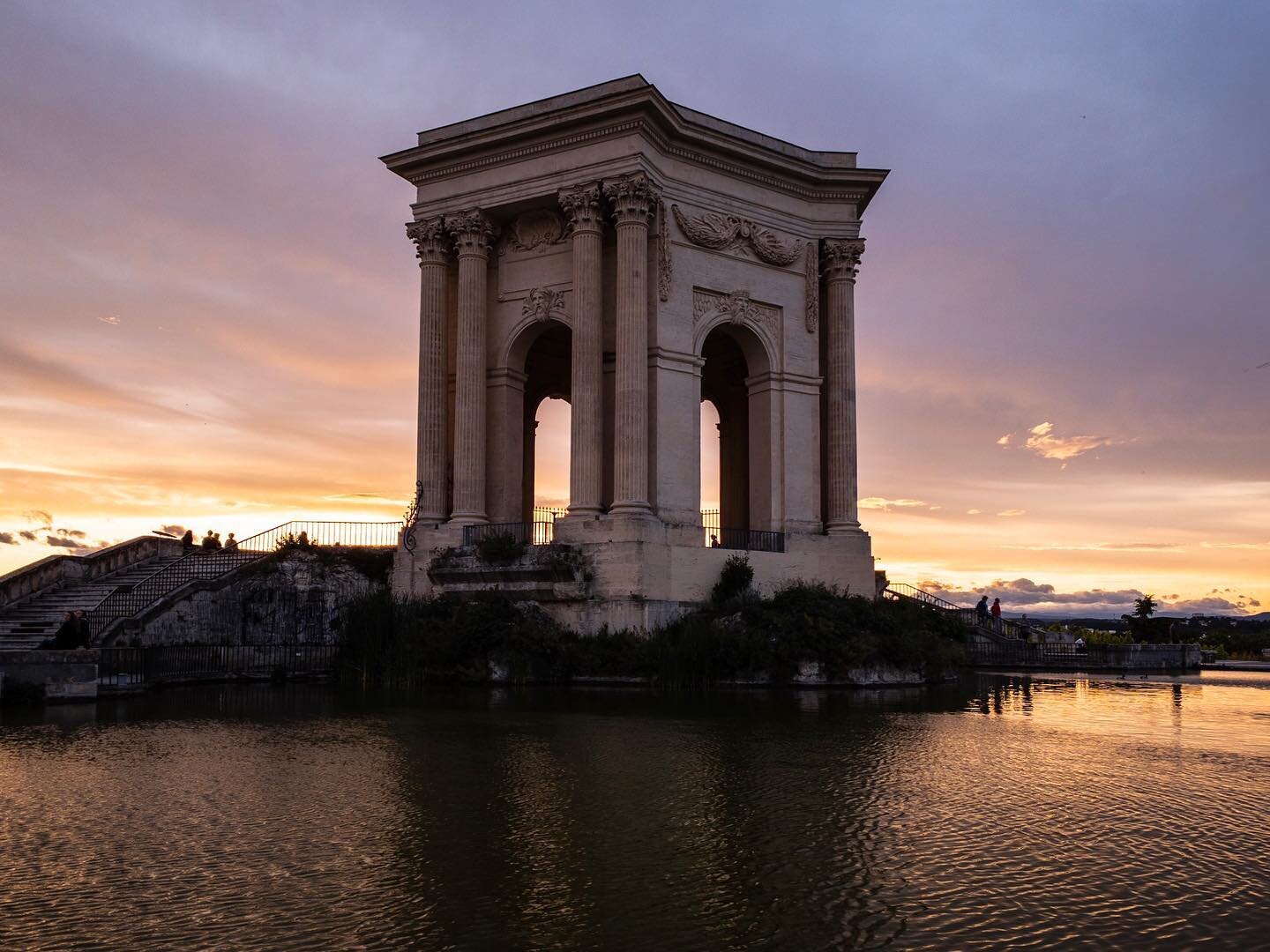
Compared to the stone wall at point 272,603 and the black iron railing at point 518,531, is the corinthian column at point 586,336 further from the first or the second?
the stone wall at point 272,603

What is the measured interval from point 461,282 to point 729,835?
28.8 m

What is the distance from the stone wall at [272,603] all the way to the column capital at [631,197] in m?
13.3

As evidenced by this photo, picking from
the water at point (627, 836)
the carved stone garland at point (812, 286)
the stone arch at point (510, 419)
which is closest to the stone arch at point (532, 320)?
the stone arch at point (510, 419)

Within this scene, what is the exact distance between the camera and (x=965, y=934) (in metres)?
6.90

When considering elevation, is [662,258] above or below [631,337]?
above

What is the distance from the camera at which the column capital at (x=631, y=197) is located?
32.8 metres

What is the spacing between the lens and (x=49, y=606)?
1154 inches

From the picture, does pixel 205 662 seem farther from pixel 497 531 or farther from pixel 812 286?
pixel 812 286

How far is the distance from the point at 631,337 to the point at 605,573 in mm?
7109

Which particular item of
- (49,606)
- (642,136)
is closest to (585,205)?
(642,136)

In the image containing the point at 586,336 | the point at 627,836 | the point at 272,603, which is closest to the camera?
the point at 627,836

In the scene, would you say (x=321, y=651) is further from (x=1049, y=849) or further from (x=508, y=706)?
(x=1049, y=849)

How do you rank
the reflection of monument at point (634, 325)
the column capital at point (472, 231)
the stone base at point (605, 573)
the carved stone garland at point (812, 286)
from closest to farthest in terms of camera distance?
the stone base at point (605, 573) → the reflection of monument at point (634, 325) → the column capital at point (472, 231) → the carved stone garland at point (812, 286)

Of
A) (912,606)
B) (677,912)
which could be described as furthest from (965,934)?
(912,606)
